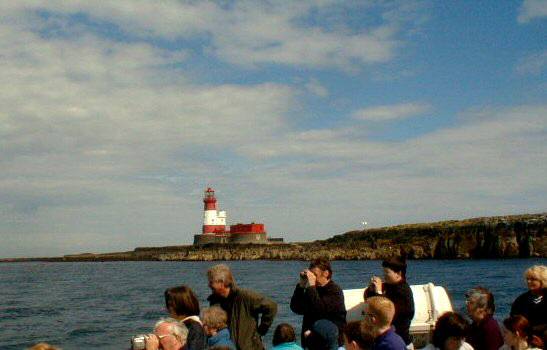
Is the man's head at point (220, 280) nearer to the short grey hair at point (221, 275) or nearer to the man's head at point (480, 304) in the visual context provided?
the short grey hair at point (221, 275)

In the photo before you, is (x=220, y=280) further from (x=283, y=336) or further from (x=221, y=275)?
(x=283, y=336)

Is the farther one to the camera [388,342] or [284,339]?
[284,339]

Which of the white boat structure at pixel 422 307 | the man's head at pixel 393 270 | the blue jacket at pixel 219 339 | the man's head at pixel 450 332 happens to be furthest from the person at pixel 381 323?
the white boat structure at pixel 422 307

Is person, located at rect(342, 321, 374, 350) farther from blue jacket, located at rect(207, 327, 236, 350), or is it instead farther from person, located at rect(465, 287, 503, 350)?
person, located at rect(465, 287, 503, 350)

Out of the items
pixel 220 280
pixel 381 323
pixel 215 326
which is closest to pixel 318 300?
pixel 220 280

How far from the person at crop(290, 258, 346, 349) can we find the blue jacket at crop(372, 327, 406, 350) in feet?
4.90

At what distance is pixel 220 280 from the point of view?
5.95 meters

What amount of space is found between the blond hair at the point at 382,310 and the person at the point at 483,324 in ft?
5.28

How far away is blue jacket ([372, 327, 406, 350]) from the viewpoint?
4.53 meters

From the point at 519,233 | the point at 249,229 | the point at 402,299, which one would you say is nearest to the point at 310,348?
the point at 402,299

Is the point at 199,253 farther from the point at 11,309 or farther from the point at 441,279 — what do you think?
the point at 11,309

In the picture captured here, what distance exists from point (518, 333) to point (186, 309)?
2642 mm

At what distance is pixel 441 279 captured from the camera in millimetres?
43844

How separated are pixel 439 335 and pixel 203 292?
31.2 metres
